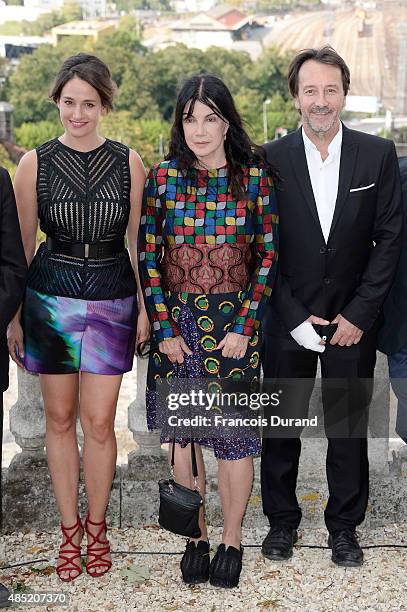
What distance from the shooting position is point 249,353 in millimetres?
3498

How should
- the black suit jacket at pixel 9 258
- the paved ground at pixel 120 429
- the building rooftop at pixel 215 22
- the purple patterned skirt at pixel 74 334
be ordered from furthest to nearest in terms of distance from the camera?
the building rooftop at pixel 215 22 < the paved ground at pixel 120 429 < the purple patterned skirt at pixel 74 334 < the black suit jacket at pixel 9 258

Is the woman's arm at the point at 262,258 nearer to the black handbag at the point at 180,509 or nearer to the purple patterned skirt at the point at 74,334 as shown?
the purple patterned skirt at the point at 74,334

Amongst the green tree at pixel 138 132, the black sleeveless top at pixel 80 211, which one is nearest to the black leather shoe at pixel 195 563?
the black sleeveless top at pixel 80 211

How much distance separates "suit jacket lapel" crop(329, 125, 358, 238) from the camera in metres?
3.49

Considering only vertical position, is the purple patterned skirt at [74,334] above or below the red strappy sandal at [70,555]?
above

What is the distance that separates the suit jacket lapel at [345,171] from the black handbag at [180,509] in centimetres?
120

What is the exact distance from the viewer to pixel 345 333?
3545 millimetres

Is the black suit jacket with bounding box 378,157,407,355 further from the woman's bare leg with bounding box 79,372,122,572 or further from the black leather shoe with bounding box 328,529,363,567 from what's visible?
the woman's bare leg with bounding box 79,372,122,572

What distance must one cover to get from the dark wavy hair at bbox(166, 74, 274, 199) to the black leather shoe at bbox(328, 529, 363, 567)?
1605 millimetres

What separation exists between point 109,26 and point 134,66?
11.6 m

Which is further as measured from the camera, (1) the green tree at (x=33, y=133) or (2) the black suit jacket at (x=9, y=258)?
(1) the green tree at (x=33, y=133)

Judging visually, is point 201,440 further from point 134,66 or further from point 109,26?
point 109,26

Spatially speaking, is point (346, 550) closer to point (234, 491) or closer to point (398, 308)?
point (234, 491)

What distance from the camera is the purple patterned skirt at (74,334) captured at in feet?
11.3
